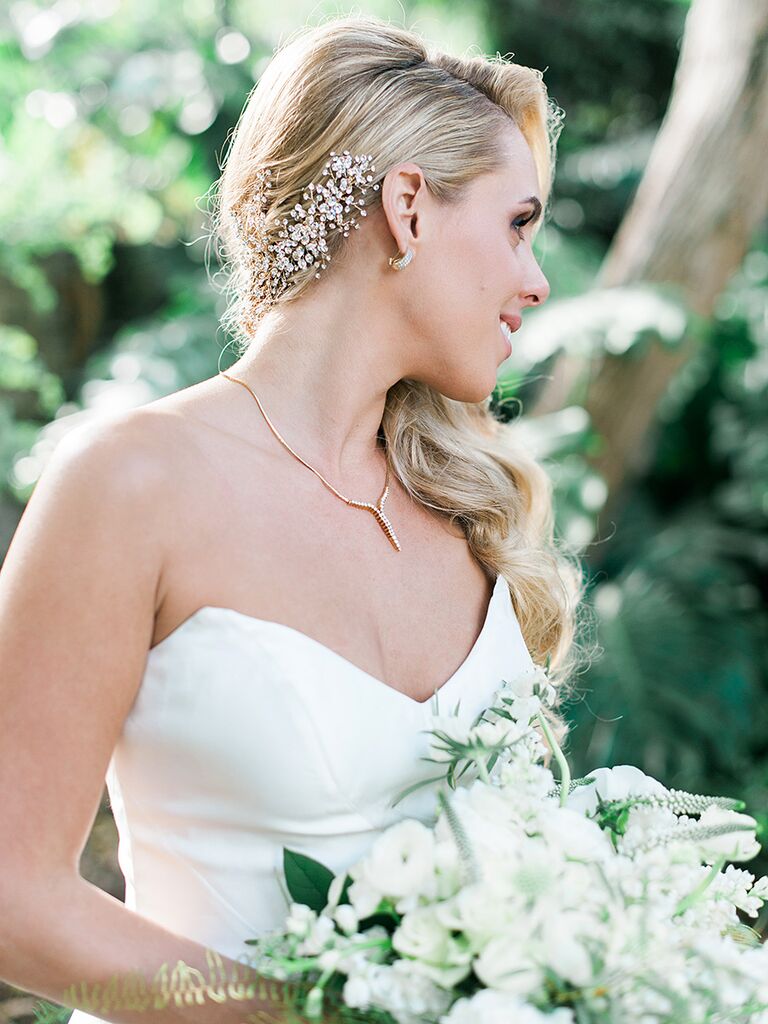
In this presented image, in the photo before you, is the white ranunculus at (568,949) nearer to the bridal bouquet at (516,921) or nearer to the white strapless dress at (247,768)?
the bridal bouquet at (516,921)

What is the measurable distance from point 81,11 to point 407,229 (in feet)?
16.6

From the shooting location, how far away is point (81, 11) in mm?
6047

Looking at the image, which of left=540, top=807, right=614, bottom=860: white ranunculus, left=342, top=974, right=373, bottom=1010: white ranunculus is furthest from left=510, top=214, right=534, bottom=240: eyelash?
left=342, top=974, right=373, bottom=1010: white ranunculus

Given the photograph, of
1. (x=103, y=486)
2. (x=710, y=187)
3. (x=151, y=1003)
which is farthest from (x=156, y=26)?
(x=151, y=1003)

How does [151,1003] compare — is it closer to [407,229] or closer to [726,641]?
[407,229]

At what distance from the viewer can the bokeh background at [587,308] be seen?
184 inches

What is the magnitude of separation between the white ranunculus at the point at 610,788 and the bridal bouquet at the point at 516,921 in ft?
0.55

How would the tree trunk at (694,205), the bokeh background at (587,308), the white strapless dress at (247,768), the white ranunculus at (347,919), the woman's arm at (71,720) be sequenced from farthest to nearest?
the bokeh background at (587,308) → the tree trunk at (694,205) → the white strapless dress at (247,768) → the woman's arm at (71,720) → the white ranunculus at (347,919)

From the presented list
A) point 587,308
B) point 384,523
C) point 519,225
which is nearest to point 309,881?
point 384,523

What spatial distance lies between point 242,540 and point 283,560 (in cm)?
8

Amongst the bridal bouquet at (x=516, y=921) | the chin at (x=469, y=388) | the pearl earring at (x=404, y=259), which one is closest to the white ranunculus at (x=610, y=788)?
the bridal bouquet at (x=516, y=921)

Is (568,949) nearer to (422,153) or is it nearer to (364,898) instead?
(364,898)

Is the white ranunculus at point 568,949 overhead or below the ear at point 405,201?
below

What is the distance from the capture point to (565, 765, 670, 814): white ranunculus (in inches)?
67.0
